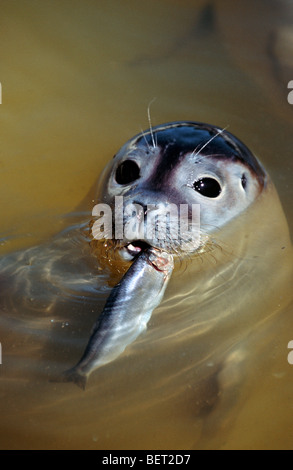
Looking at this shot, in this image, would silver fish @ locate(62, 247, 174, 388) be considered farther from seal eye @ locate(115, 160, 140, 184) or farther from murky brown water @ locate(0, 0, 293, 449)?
seal eye @ locate(115, 160, 140, 184)

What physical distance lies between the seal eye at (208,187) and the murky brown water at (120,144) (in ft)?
1.29

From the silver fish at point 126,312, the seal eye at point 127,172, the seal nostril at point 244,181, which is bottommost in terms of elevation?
the silver fish at point 126,312

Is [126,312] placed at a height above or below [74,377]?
above

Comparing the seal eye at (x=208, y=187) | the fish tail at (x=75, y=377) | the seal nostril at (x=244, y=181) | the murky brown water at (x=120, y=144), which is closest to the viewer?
the fish tail at (x=75, y=377)

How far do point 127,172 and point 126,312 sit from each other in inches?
39.7

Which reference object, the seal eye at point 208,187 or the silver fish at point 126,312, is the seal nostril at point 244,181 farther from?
the silver fish at point 126,312

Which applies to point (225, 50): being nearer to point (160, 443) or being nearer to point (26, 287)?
point (26, 287)

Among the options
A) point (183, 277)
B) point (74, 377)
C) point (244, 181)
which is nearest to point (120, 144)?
point (244, 181)

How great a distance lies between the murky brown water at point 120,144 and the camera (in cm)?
245

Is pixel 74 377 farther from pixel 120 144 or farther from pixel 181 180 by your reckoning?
pixel 120 144

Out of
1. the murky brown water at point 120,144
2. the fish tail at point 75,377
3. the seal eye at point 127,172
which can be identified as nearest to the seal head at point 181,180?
the seal eye at point 127,172

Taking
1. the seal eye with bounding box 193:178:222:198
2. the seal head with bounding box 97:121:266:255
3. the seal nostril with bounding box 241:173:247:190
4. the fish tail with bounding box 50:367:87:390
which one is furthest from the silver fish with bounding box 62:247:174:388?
the seal nostril with bounding box 241:173:247:190

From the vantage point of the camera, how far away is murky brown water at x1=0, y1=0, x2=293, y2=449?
2445 mm

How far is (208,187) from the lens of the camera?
2986 millimetres
